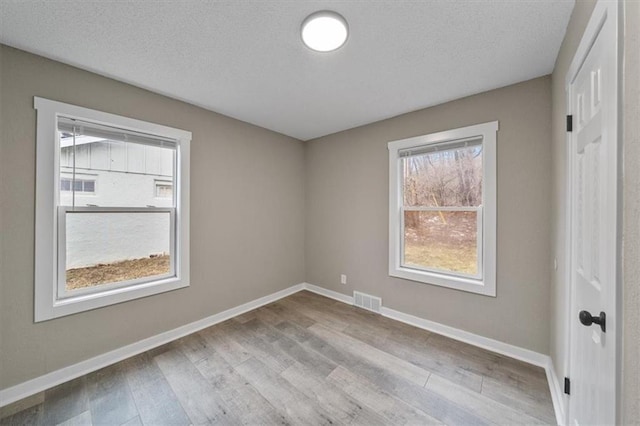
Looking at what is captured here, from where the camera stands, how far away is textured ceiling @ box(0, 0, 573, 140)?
1.38 m

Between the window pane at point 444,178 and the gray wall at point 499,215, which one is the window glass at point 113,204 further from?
the window pane at point 444,178

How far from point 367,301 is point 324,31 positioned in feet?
9.68

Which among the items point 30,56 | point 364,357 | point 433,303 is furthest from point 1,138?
point 433,303

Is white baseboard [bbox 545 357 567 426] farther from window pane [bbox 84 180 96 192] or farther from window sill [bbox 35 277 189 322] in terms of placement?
window pane [bbox 84 180 96 192]

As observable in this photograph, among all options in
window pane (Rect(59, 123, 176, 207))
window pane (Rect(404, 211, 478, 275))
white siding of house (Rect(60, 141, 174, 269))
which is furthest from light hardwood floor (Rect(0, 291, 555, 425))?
window pane (Rect(59, 123, 176, 207))

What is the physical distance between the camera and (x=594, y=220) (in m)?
1.08

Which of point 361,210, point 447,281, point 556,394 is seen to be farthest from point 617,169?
point 361,210

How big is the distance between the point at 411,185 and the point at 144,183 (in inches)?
117

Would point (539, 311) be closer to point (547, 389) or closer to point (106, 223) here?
point (547, 389)

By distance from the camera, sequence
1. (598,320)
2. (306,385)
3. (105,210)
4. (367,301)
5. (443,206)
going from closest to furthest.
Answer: (598,320)
(306,385)
(105,210)
(443,206)
(367,301)

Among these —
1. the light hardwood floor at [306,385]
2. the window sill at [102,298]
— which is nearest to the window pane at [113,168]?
the window sill at [102,298]

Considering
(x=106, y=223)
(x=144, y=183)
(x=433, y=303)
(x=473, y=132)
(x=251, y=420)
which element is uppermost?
(x=473, y=132)

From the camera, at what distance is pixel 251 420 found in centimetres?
153

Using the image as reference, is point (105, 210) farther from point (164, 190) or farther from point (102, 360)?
point (102, 360)
